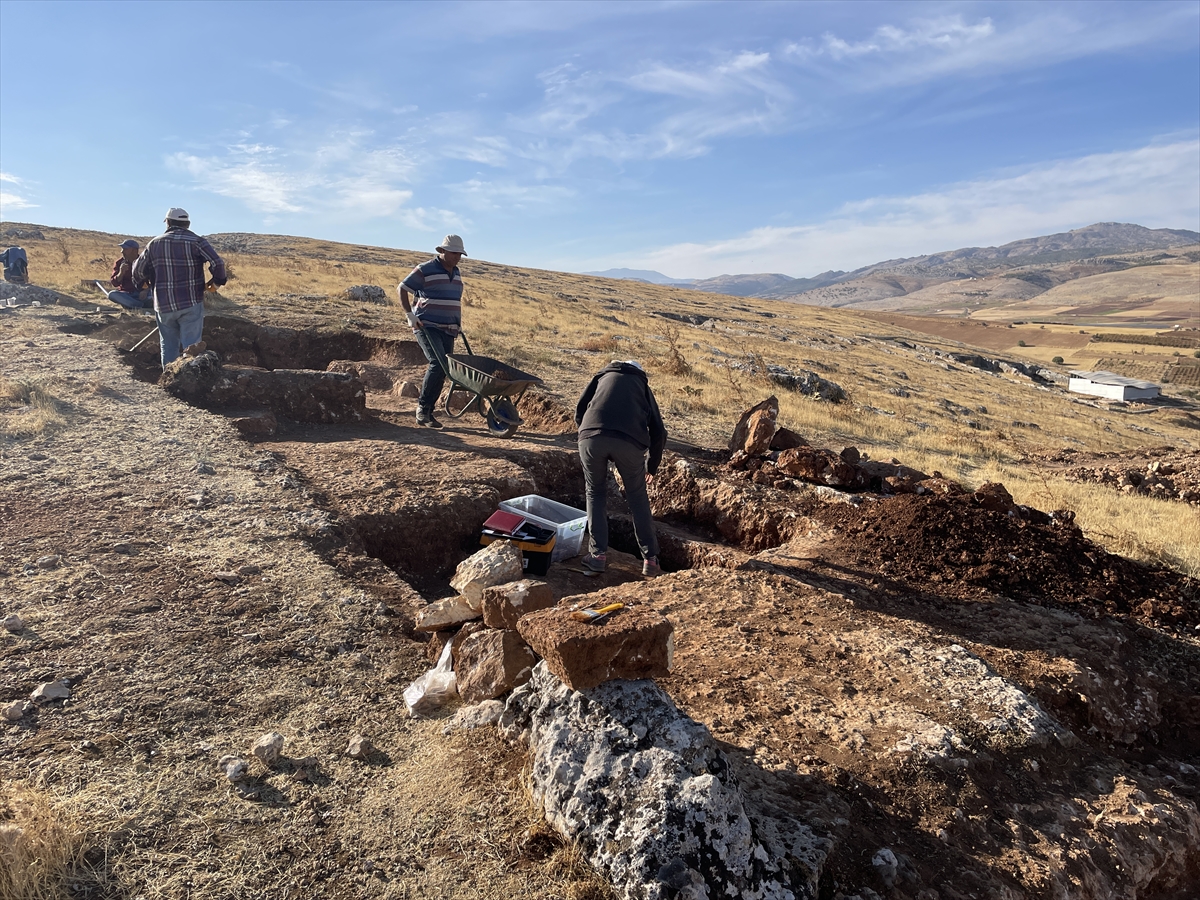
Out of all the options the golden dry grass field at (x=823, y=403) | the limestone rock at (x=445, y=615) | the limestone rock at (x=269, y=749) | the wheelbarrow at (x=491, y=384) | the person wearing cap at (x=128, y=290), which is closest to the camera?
the limestone rock at (x=269, y=749)

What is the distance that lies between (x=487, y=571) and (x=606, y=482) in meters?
1.28

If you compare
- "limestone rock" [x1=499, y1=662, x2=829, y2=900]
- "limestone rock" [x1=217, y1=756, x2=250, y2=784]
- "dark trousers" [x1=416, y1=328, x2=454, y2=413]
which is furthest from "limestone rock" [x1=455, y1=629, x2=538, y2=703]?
"dark trousers" [x1=416, y1=328, x2=454, y2=413]

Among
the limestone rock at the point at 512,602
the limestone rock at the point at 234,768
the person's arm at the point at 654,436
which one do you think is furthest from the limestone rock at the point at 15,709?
the person's arm at the point at 654,436

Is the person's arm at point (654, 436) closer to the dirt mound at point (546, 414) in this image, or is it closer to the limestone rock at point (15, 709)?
the limestone rock at point (15, 709)

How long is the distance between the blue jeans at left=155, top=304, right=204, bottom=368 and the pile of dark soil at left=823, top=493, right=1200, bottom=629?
7.28 metres

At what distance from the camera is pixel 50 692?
9.36 feet

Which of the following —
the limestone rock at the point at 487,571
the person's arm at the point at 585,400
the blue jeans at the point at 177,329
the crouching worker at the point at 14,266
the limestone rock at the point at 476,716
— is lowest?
the limestone rock at the point at 476,716

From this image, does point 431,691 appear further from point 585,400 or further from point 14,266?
point 14,266

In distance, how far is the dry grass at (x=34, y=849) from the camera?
1.95m

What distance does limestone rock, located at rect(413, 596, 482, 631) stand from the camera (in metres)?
3.70

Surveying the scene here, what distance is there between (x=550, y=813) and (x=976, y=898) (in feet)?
4.88

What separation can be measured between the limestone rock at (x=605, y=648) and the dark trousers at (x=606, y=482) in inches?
84.1

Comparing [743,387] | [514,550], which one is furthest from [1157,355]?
[514,550]

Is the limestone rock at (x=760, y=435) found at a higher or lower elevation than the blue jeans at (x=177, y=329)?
lower
